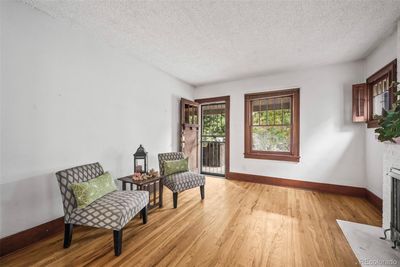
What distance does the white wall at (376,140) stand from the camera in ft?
7.97

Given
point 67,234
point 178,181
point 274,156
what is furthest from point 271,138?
point 67,234

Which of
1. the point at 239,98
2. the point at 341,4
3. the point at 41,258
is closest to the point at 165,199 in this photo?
the point at 41,258

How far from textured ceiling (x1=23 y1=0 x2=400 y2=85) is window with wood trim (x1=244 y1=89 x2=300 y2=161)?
920mm

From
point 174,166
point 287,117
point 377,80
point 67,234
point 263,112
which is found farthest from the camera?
point 263,112

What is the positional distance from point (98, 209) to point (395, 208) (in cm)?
314

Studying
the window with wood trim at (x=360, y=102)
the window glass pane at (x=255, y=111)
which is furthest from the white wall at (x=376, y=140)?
the window glass pane at (x=255, y=111)

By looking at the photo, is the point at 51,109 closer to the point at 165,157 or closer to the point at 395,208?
the point at 165,157

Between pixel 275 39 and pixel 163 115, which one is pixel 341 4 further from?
pixel 163 115

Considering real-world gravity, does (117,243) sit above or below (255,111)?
below

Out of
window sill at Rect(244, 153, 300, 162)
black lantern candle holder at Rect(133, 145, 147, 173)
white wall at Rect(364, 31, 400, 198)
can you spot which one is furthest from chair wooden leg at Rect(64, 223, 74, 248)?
white wall at Rect(364, 31, 400, 198)

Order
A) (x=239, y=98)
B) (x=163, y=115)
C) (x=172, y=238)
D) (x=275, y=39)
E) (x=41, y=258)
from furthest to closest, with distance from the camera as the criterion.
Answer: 1. (x=239, y=98)
2. (x=163, y=115)
3. (x=275, y=39)
4. (x=172, y=238)
5. (x=41, y=258)

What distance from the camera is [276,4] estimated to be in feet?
5.92

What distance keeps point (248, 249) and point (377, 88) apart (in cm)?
346

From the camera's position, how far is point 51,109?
2.04m
